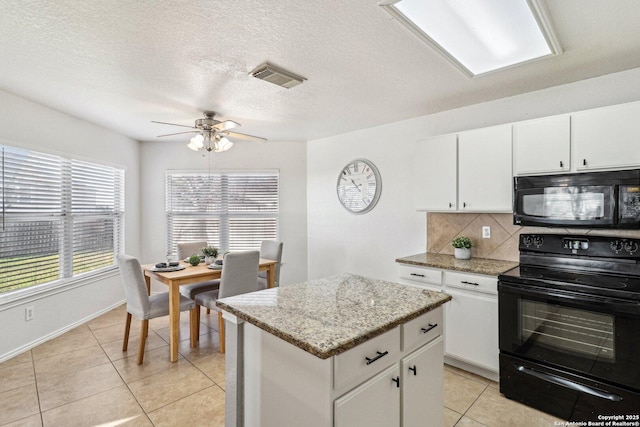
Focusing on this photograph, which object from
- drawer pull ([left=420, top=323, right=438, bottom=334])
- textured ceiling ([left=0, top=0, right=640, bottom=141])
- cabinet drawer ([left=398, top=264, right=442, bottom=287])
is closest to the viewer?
drawer pull ([left=420, top=323, right=438, bottom=334])

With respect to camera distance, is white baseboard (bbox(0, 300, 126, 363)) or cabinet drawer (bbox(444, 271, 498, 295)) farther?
white baseboard (bbox(0, 300, 126, 363))

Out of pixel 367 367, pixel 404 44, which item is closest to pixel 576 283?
pixel 367 367

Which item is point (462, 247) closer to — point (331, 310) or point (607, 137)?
point (607, 137)

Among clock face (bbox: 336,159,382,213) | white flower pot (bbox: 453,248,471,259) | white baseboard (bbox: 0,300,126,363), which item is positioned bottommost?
white baseboard (bbox: 0,300,126,363)

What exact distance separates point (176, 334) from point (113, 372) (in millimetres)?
535

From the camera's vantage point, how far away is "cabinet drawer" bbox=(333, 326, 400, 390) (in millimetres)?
1142

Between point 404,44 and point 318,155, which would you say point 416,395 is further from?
point 318,155

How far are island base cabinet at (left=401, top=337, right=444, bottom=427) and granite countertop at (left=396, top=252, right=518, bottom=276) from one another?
103cm

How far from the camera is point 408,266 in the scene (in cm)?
294

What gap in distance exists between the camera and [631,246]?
2.07m

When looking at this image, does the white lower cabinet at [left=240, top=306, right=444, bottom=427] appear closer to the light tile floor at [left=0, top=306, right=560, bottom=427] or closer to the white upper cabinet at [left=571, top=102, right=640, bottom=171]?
the light tile floor at [left=0, top=306, right=560, bottom=427]

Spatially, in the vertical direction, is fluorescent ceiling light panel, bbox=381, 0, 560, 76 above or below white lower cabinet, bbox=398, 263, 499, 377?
above

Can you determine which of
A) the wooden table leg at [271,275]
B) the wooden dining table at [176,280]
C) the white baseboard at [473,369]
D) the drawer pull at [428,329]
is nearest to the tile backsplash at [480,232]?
the white baseboard at [473,369]

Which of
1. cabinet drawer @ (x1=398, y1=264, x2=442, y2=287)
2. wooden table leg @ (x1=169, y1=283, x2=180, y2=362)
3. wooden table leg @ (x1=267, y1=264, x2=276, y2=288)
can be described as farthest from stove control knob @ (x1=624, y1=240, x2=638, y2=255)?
wooden table leg @ (x1=169, y1=283, x2=180, y2=362)
